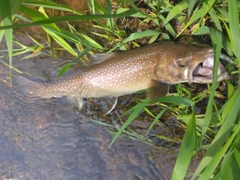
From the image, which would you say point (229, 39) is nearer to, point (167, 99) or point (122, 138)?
point (167, 99)

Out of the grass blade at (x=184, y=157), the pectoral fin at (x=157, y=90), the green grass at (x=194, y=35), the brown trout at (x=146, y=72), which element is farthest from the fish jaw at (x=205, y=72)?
the grass blade at (x=184, y=157)

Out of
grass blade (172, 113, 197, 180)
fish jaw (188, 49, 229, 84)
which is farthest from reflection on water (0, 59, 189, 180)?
grass blade (172, 113, 197, 180)

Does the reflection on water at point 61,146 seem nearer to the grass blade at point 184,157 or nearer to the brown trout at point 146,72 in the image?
the brown trout at point 146,72

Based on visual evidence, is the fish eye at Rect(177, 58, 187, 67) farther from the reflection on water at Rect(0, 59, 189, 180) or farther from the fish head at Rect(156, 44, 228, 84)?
the reflection on water at Rect(0, 59, 189, 180)

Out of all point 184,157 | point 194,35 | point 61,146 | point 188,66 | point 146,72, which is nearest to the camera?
point 184,157

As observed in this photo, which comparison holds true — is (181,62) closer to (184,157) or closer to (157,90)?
(157,90)

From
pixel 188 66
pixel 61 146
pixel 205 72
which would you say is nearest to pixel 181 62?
pixel 188 66
